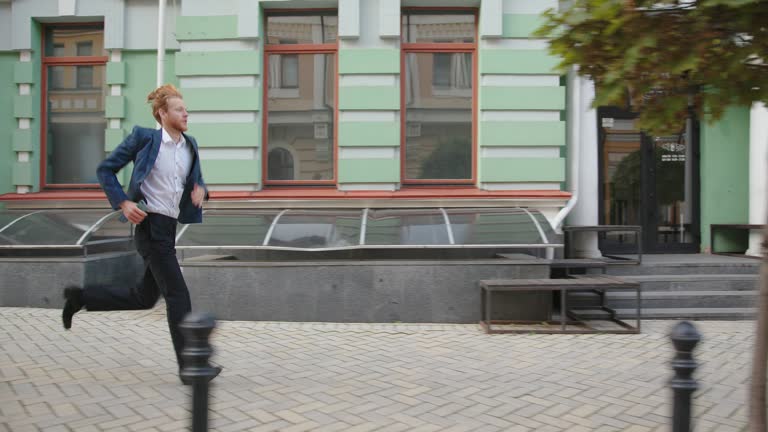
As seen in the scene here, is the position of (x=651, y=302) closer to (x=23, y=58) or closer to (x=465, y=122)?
(x=465, y=122)

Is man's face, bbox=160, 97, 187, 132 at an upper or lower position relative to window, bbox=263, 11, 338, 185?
lower

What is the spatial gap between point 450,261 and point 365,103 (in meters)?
2.74

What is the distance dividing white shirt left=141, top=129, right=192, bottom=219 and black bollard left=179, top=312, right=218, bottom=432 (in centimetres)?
203

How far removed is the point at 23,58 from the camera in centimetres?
899

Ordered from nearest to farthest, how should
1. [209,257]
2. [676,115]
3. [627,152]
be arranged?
[676,115], [209,257], [627,152]

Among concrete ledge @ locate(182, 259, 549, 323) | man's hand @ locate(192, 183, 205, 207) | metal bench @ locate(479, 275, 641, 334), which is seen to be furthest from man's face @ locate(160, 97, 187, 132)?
metal bench @ locate(479, 275, 641, 334)

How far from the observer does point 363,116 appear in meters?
8.20

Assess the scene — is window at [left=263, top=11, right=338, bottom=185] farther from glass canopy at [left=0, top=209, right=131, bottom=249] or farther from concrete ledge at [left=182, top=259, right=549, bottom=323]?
glass canopy at [left=0, top=209, right=131, bottom=249]

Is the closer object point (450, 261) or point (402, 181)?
point (450, 261)

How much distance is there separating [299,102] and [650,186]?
6.30 m

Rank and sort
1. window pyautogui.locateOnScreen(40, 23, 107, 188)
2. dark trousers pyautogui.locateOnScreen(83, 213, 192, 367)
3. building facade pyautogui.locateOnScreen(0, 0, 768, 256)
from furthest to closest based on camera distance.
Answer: window pyautogui.locateOnScreen(40, 23, 107, 188) < building facade pyautogui.locateOnScreen(0, 0, 768, 256) < dark trousers pyautogui.locateOnScreen(83, 213, 192, 367)

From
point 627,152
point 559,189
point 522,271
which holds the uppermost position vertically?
point 627,152

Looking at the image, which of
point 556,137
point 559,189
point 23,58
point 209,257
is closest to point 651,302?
point 559,189

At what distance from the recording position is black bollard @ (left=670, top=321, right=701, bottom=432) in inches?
99.3
